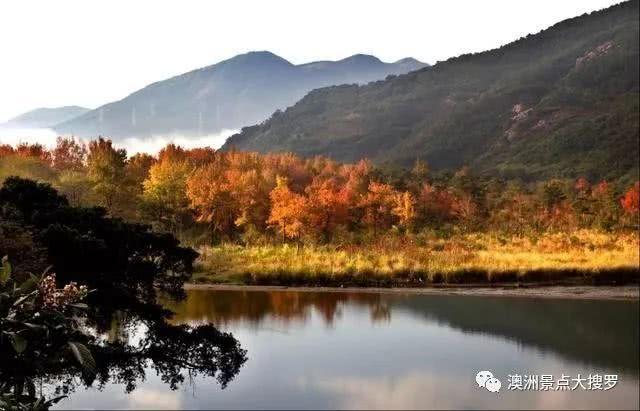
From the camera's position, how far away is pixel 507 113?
13462 centimetres

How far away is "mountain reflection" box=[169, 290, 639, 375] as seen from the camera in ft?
64.5

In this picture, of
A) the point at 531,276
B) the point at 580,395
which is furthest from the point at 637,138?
the point at 580,395

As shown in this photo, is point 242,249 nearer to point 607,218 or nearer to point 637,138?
point 607,218

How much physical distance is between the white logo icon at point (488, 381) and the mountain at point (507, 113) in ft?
224

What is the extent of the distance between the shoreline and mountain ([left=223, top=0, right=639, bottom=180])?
55.4 metres

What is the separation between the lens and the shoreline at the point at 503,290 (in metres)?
26.5

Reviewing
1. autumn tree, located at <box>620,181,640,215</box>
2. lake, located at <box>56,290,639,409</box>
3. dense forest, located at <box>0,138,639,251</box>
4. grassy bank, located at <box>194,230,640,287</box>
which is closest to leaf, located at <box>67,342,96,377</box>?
lake, located at <box>56,290,639,409</box>

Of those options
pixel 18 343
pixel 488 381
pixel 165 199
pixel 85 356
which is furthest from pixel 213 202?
pixel 18 343

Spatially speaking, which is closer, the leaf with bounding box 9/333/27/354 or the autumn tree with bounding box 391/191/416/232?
the leaf with bounding box 9/333/27/354

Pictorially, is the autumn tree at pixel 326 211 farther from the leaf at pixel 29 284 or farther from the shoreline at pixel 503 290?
the leaf at pixel 29 284

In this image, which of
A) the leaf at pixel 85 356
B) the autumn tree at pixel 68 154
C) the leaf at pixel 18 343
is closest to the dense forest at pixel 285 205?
the autumn tree at pixel 68 154

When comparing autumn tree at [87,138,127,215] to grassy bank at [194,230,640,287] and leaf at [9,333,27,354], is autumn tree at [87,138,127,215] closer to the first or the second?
grassy bank at [194,230,640,287]

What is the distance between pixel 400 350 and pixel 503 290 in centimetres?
992

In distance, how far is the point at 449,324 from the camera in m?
22.2
